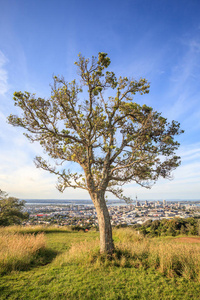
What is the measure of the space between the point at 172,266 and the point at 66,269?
3.96 meters

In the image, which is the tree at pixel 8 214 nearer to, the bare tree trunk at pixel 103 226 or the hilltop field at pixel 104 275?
the hilltop field at pixel 104 275

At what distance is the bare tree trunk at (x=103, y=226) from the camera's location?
694 centimetres

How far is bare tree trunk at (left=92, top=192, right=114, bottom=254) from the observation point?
694cm

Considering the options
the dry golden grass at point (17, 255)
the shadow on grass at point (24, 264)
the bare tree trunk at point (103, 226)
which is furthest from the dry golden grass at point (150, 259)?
the dry golden grass at point (17, 255)

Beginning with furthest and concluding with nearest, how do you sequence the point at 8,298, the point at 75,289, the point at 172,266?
the point at 172,266
the point at 75,289
the point at 8,298

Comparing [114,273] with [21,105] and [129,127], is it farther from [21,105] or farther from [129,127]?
[21,105]

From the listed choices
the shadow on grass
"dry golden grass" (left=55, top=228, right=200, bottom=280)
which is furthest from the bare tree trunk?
the shadow on grass

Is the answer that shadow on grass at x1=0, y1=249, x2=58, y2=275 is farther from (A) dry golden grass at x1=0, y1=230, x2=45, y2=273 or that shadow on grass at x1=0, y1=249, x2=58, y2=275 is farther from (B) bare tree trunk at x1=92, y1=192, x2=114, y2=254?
(B) bare tree trunk at x1=92, y1=192, x2=114, y2=254

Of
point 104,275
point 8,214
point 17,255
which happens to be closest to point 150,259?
point 104,275

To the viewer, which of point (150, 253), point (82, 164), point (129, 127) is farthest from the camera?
point (129, 127)

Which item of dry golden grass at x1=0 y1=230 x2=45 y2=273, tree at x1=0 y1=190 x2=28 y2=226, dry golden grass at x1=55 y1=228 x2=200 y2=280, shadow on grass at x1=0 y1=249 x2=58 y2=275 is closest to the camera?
dry golden grass at x1=55 y1=228 x2=200 y2=280

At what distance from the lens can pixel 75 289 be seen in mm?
4332

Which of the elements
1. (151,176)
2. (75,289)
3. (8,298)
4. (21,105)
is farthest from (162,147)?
(8,298)

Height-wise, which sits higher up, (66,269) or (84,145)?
(84,145)
